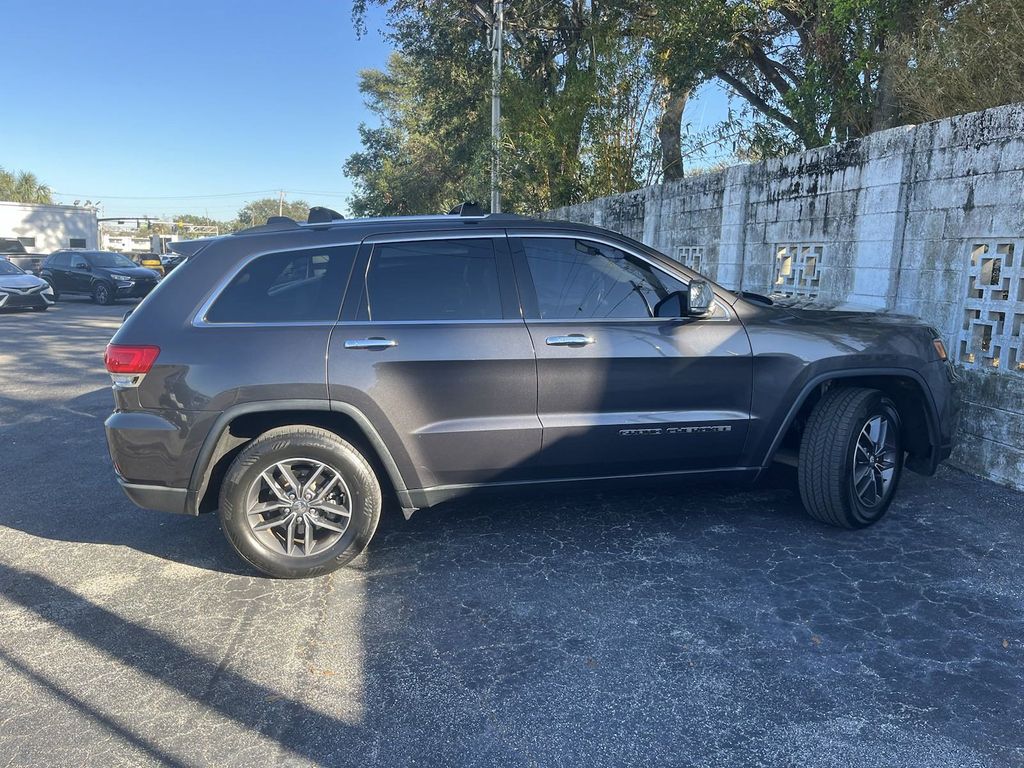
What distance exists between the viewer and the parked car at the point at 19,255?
26688 millimetres

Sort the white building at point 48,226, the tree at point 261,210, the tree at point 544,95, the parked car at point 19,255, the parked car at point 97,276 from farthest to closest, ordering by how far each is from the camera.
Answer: the tree at point 261,210
the white building at point 48,226
the parked car at point 19,255
the parked car at point 97,276
the tree at point 544,95

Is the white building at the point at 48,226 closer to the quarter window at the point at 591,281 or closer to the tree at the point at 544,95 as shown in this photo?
the tree at the point at 544,95

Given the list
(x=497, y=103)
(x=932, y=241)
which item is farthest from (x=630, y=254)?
(x=497, y=103)

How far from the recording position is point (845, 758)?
2434 millimetres

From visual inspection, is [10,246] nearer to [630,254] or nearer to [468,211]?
[468,211]

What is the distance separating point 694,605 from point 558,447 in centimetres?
103

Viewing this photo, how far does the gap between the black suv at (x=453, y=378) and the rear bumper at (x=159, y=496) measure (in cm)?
2

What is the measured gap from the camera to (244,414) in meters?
3.62

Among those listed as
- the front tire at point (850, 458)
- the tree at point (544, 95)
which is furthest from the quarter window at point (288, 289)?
the tree at point (544, 95)

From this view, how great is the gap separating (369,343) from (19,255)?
29.8m

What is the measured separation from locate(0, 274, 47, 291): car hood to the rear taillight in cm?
1761

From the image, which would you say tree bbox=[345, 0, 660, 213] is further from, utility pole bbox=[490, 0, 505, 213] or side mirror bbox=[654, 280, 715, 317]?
side mirror bbox=[654, 280, 715, 317]

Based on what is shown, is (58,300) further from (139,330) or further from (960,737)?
(960,737)

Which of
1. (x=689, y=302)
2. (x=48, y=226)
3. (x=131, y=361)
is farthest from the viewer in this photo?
(x=48, y=226)
